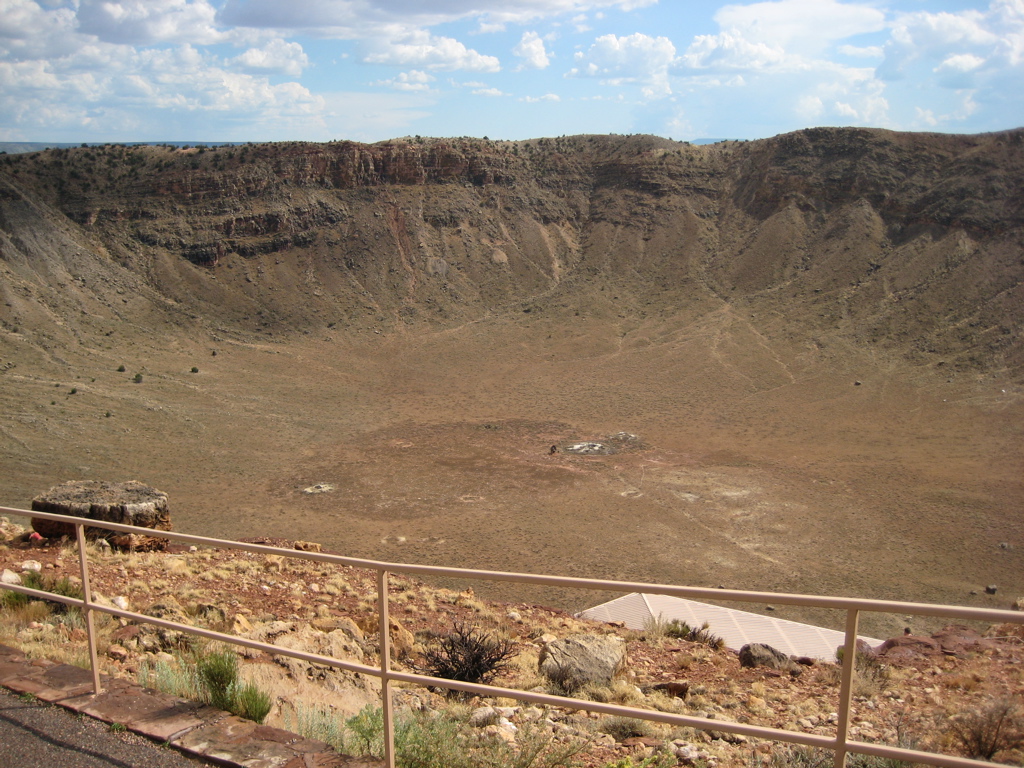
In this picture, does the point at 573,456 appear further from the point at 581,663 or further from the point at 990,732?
the point at 990,732

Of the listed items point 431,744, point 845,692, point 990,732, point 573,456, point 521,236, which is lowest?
point 573,456

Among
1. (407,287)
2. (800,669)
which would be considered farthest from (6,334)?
(800,669)

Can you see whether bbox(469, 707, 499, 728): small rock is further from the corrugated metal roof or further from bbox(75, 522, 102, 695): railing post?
the corrugated metal roof

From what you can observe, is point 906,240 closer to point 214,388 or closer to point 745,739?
point 214,388

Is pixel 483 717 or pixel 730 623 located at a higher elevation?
pixel 483 717

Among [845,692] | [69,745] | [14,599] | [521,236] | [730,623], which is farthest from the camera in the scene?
[521,236]

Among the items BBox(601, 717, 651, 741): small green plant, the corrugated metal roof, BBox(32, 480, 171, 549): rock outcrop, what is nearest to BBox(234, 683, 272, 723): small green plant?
BBox(601, 717, 651, 741): small green plant

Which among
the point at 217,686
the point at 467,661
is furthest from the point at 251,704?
the point at 467,661
